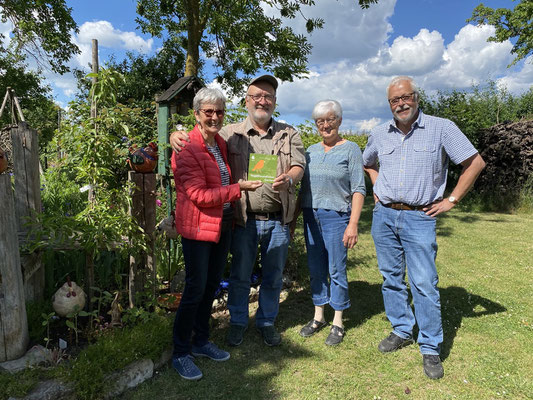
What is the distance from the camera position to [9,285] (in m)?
2.48

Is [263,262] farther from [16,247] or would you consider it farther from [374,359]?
[16,247]

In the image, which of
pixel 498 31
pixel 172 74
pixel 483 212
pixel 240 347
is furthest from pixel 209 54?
pixel 240 347

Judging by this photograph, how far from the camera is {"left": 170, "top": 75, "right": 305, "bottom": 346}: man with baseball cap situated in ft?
9.18

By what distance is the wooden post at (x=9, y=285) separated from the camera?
2443mm

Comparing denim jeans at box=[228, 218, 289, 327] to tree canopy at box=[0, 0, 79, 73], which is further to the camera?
tree canopy at box=[0, 0, 79, 73]

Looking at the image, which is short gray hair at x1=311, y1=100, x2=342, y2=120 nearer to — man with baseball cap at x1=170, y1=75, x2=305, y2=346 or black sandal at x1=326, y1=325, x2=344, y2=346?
man with baseball cap at x1=170, y1=75, x2=305, y2=346

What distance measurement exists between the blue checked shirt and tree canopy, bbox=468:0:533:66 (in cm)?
1464

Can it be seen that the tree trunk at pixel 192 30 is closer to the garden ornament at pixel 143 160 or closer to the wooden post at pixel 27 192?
the garden ornament at pixel 143 160

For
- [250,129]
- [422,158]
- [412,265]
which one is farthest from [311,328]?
[250,129]

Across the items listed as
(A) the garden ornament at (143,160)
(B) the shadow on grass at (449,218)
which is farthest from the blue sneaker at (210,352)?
(B) the shadow on grass at (449,218)

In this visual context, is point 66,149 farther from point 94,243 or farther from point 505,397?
point 505,397

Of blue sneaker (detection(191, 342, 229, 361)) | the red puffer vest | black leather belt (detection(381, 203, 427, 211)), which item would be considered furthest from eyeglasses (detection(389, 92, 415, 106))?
blue sneaker (detection(191, 342, 229, 361))

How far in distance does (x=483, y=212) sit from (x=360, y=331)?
30.7ft

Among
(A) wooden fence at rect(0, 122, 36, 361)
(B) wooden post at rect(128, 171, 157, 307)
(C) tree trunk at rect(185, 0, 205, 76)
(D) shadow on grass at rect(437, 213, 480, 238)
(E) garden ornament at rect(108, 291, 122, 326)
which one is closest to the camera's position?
(A) wooden fence at rect(0, 122, 36, 361)
